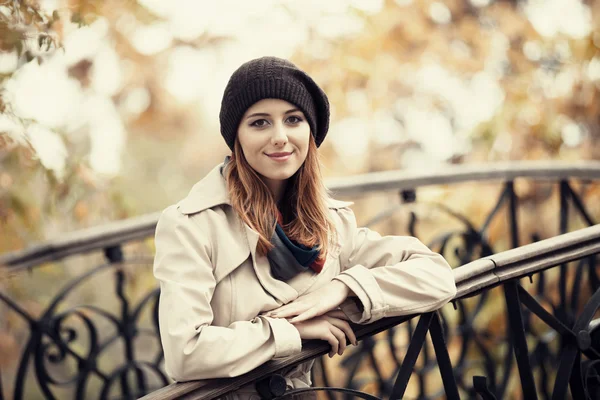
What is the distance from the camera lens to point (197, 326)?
5.10 ft

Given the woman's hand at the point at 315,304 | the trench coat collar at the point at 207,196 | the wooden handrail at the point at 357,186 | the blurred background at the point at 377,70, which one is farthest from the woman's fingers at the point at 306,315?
the blurred background at the point at 377,70

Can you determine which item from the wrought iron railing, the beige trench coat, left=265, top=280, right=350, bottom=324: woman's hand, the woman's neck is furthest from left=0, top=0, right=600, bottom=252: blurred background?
left=265, top=280, right=350, bottom=324: woman's hand

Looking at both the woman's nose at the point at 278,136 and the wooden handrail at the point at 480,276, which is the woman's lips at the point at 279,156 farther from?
the wooden handrail at the point at 480,276

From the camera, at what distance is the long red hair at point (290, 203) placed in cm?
176

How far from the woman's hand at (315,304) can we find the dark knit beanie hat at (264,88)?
48 cm

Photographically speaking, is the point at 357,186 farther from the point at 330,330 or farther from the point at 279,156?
the point at 330,330

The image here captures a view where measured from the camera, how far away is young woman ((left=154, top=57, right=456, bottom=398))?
1.55 meters

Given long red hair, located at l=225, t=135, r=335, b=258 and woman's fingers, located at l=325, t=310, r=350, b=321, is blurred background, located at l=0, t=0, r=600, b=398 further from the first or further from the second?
woman's fingers, located at l=325, t=310, r=350, b=321

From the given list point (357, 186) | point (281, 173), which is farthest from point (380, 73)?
point (281, 173)

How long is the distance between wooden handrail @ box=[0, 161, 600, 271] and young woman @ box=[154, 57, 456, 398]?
3.93ft

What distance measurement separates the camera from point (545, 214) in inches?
178

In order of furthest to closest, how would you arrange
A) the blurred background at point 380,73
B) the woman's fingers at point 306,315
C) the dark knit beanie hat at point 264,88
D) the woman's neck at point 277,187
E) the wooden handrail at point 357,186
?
1. the blurred background at point 380,73
2. the wooden handrail at point 357,186
3. the woman's neck at point 277,187
4. the dark knit beanie hat at point 264,88
5. the woman's fingers at point 306,315

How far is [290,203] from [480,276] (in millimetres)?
581

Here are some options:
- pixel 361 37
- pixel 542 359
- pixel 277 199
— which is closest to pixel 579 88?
pixel 361 37
